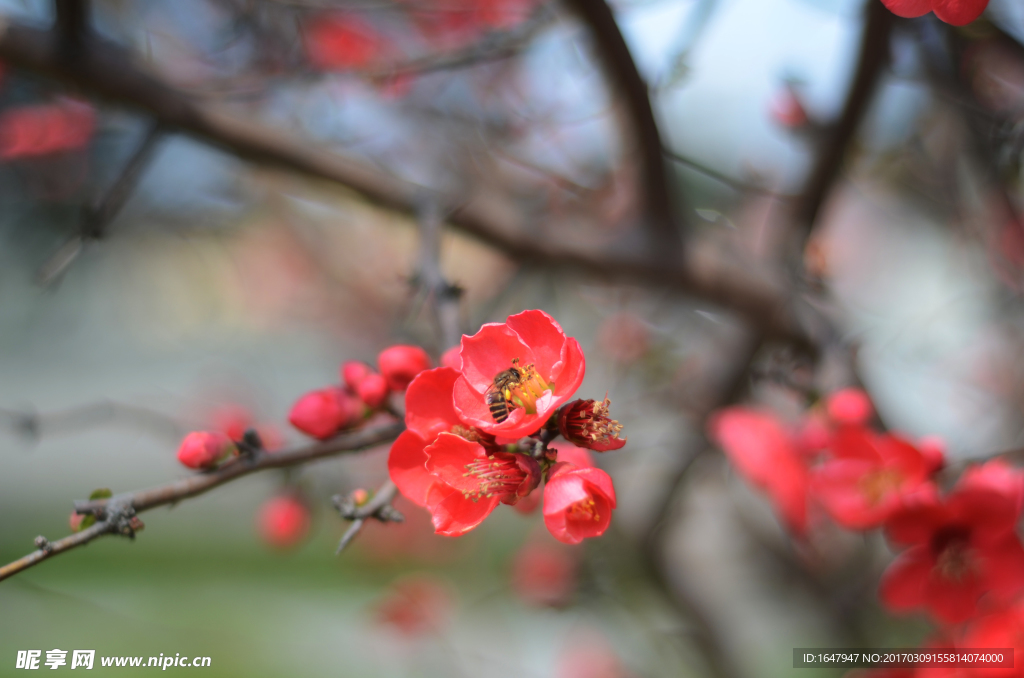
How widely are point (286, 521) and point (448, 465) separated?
0.84 m

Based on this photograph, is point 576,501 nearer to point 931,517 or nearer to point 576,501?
point 576,501

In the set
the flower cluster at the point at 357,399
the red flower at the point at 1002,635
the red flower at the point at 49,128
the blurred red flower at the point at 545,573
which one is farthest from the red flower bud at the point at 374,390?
the red flower at the point at 49,128

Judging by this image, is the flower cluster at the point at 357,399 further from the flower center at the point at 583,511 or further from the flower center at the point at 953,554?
the flower center at the point at 953,554

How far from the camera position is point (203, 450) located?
52 cm

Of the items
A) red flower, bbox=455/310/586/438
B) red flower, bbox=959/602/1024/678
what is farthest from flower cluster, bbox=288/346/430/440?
red flower, bbox=959/602/1024/678

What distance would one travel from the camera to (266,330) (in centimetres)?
471

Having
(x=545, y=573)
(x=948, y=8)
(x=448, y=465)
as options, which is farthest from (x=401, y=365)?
(x=545, y=573)

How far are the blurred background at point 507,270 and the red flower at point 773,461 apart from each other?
0.10 meters

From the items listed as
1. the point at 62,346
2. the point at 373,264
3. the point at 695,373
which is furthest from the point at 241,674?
the point at 62,346

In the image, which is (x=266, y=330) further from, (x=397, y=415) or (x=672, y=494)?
(x=397, y=415)

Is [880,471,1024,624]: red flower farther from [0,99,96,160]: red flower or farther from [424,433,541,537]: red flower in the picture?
[0,99,96,160]: red flower

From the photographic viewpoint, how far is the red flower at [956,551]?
716 millimetres

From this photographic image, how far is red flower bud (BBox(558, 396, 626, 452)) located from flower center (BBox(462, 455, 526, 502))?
0.16 ft

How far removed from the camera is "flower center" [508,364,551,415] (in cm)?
49
